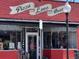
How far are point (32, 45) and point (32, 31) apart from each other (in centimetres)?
116

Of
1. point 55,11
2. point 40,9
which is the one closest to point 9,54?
point 40,9

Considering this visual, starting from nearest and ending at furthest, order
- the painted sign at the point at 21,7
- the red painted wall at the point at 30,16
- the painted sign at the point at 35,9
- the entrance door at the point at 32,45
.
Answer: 1. the red painted wall at the point at 30,16
2. the painted sign at the point at 21,7
3. the painted sign at the point at 35,9
4. the entrance door at the point at 32,45

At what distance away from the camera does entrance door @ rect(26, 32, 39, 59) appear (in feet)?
102

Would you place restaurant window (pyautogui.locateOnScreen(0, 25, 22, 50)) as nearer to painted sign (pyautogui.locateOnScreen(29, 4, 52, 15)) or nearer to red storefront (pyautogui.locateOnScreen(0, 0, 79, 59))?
red storefront (pyautogui.locateOnScreen(0, 0, 79, 59))

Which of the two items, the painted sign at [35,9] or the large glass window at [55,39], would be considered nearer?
the painted sign at [35,9]

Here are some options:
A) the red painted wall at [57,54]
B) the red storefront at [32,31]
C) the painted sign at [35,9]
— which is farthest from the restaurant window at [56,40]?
the painted sign at [35,9]

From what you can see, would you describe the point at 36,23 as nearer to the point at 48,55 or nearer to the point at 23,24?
the point at 23,24

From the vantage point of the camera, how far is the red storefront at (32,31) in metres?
29.5

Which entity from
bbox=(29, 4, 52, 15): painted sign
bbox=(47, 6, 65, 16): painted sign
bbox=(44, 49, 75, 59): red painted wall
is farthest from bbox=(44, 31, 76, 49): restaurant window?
bbox=(29, 4, 52, 15): painted sign

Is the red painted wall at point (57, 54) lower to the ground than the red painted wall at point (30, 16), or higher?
lower

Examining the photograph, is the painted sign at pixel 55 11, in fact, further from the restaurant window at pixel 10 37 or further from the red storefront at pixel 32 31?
the restaurant window at pixel 10 37

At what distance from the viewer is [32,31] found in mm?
31266

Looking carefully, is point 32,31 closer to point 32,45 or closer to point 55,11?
point 32,45

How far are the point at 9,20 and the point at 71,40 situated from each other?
6.63 m
